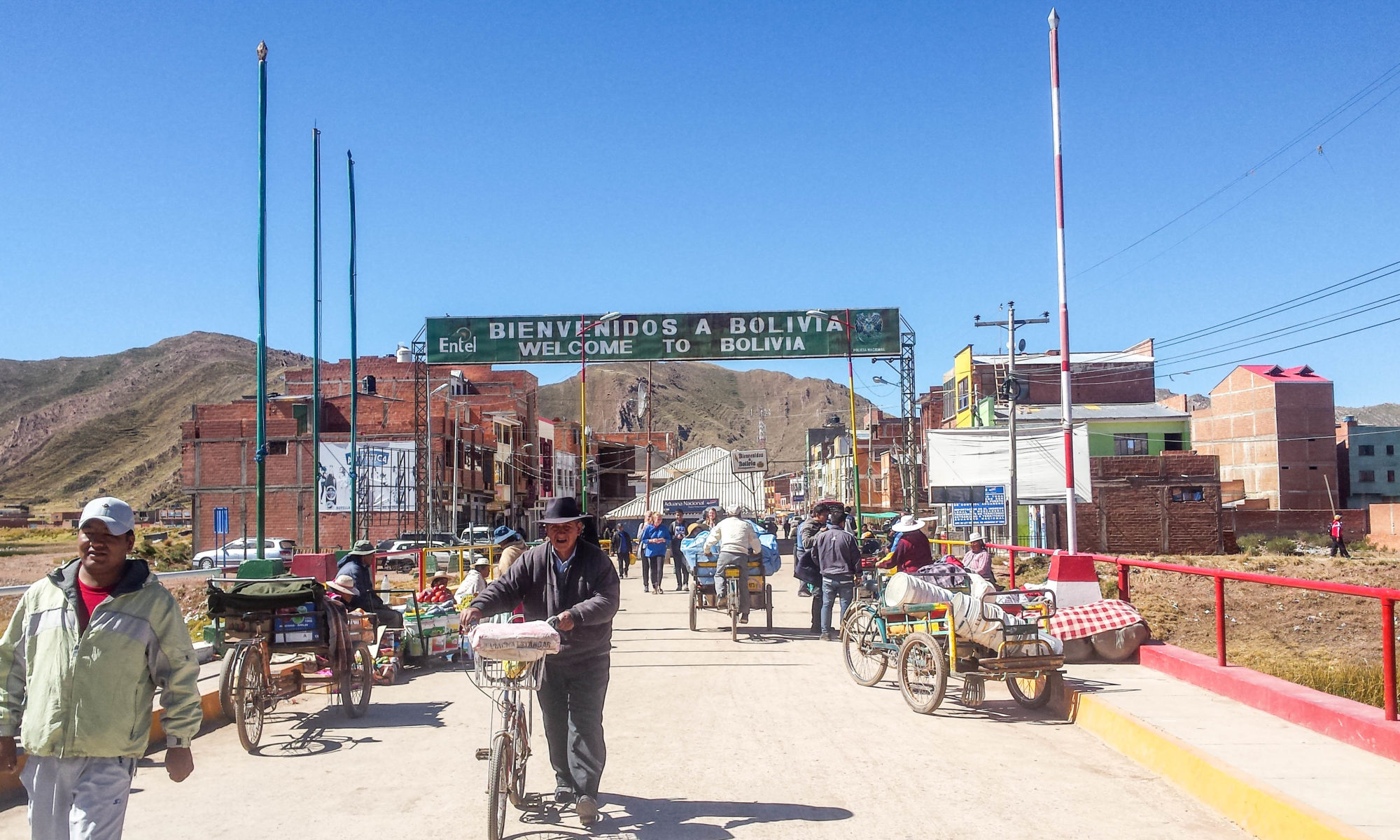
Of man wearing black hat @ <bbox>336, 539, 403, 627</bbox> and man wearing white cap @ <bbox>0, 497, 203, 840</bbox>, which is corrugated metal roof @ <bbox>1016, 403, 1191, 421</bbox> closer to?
man wearing black hat @ <bbox>336, 539, 403, 627</bbox>

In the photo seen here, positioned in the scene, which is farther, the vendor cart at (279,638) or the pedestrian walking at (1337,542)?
the pedestrian walking at (1337,542)

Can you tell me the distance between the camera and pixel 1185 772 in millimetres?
6617

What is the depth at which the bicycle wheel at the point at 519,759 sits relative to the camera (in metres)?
5.81

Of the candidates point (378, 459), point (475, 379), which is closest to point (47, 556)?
point (378, 459)

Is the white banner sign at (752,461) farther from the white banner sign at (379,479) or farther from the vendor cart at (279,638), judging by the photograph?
the vendor cart at (279,638)

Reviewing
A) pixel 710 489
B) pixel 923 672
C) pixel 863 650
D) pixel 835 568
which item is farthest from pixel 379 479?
pixel 923 672

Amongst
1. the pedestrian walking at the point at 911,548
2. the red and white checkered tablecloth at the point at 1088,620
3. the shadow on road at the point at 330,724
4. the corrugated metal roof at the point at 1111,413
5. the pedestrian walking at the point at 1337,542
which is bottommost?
the pedestrian walking at the point at 1337,542

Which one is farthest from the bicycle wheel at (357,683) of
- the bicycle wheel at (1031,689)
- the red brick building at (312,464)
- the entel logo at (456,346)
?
the red brick building at (312,464)

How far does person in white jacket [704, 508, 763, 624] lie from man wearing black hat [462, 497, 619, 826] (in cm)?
875

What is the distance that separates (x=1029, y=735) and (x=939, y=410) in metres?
63.0

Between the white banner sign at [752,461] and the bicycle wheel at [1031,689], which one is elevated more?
the white banner sign at [752,461]

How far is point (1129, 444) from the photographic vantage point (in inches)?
2216

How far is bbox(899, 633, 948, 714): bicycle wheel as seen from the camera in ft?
29.3

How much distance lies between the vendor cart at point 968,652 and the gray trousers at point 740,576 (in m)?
4.33
